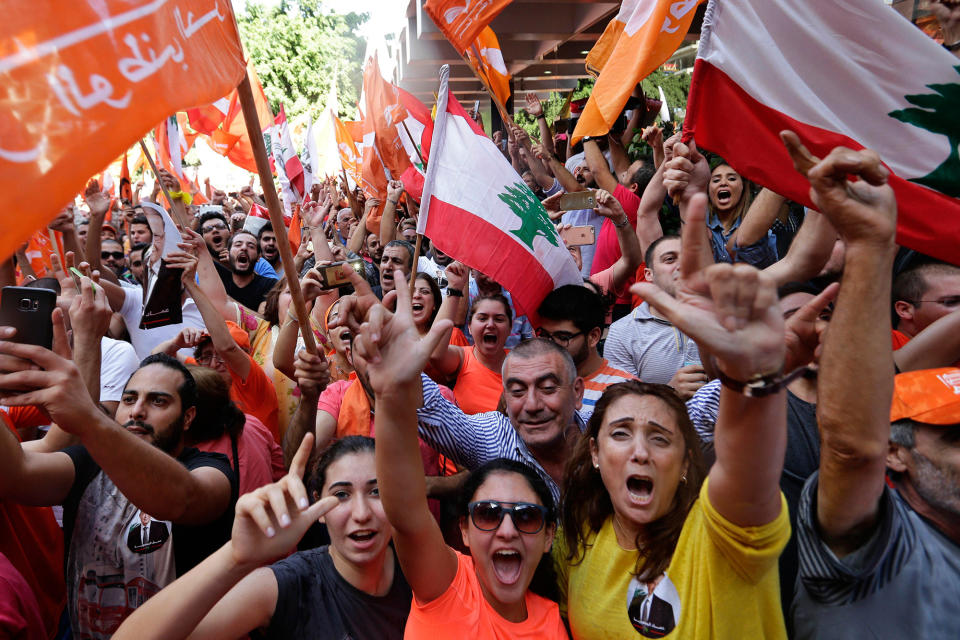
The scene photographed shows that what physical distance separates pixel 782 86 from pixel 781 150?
0.25 m

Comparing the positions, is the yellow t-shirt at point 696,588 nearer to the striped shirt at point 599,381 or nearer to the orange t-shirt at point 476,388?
the striped shirt at point 599,381

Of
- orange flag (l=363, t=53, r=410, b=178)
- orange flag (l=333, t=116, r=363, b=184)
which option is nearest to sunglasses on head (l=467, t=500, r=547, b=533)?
orange flag (l=363, t=53, r=410, b=178)

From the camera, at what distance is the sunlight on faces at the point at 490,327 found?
391 centimetres

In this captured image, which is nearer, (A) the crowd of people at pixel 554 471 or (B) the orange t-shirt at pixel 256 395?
(A) the crowd of people at pixel 554 471

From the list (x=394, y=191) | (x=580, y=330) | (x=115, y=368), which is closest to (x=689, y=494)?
(x=580, y=330)

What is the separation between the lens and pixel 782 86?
2572mm

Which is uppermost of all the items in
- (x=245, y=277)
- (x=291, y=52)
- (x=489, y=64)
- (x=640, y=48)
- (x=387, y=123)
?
(x=291, y=52)

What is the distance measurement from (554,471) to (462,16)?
9.98 feet

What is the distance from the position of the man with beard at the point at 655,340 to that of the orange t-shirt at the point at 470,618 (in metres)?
1.78

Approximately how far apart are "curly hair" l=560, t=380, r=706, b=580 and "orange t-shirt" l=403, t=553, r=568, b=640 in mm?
204

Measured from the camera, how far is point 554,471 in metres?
2.87

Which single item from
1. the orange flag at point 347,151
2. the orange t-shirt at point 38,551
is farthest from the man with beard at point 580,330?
the orange flag at point 347,151

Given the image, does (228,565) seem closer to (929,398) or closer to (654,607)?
(654,607)

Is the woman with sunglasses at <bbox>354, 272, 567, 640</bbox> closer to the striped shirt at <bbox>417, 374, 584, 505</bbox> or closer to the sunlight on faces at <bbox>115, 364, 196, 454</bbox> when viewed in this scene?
the striped shirt at <bbox>417, 374, 584, 505</bbox>
